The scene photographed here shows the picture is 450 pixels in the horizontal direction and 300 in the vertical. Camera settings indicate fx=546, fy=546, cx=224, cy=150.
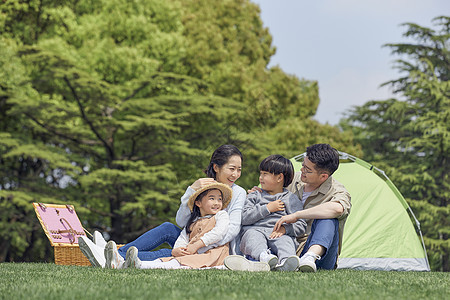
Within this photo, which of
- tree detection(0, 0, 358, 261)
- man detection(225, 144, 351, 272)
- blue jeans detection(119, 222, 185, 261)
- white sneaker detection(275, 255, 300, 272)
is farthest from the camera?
tree detection(0, 0, 358, 261)

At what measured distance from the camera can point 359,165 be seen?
271 inches

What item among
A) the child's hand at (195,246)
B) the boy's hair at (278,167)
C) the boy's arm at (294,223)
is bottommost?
the child's hand at (195,246)

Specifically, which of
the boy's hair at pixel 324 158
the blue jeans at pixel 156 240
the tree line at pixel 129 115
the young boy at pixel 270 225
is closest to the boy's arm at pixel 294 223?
the young boy at pixel 270 225

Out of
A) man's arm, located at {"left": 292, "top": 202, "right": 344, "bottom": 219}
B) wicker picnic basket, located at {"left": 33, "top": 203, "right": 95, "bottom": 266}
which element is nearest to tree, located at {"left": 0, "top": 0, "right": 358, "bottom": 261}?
wicker picnic basket, located at {"left": 33, "top": 203, "right": 95, "bottom": 266}

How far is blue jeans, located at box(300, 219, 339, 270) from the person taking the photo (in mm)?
3824

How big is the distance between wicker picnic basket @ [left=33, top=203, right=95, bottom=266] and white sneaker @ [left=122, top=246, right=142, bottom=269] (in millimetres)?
1078

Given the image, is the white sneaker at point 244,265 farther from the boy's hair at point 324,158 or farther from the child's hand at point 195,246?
the boy's hair at point 324,158

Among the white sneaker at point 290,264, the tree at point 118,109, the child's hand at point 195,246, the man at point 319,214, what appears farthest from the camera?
the tree at point 118,109

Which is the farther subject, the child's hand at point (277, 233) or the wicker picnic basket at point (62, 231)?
the wicker picnic basket at point (62, 231)

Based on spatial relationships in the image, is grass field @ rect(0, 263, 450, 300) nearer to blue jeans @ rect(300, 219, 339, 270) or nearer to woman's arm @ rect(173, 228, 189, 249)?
blue jeans @ rect(300, 219, 339, 270)

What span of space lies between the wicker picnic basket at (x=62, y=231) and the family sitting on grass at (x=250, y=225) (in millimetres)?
601

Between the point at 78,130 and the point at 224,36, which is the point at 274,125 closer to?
the point at 224,36

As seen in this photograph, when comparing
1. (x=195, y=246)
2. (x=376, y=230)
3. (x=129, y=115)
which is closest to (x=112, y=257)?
(x=195, y=246)

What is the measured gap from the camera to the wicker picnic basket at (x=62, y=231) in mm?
4855
